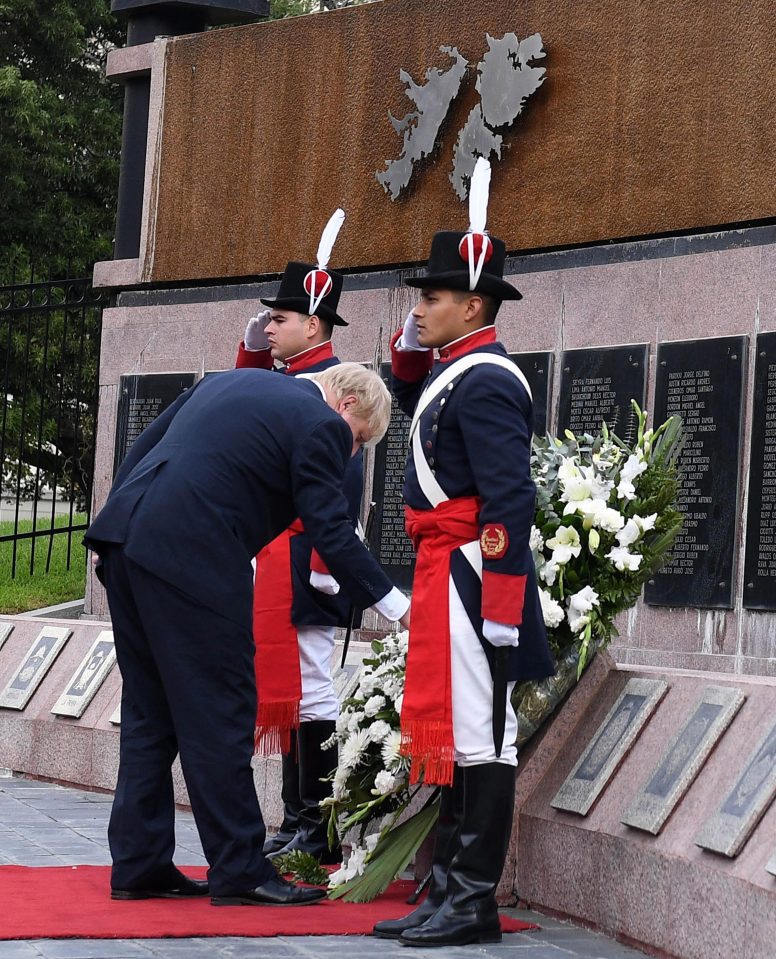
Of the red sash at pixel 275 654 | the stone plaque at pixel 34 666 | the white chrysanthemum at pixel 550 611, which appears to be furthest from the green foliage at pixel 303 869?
the stone plaque at pixel 34 666

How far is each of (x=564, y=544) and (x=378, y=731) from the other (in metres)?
0.85

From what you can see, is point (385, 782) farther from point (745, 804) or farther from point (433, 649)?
point (745, 804)

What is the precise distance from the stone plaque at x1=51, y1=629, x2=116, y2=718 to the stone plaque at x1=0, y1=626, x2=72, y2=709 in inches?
11.3

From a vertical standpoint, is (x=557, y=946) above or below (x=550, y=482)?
below

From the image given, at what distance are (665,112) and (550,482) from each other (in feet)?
9.95

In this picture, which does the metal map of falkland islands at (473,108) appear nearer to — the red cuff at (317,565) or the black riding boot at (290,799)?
the red cuff at (317,565)

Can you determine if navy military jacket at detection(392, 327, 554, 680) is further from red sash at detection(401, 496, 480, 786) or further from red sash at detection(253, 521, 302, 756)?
red sash at detection(253, 521, 302, 756)

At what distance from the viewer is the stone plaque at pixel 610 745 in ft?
16.3

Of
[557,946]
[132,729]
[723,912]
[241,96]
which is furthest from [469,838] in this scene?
[241,96]

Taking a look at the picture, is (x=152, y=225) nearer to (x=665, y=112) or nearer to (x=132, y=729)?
(x=665, y=112)

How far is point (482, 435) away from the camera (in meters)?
4.53

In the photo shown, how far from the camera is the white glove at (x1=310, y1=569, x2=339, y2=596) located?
5.54 m

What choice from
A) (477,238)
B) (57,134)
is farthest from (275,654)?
(57,134)

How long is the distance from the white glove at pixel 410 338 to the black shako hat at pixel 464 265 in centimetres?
23
